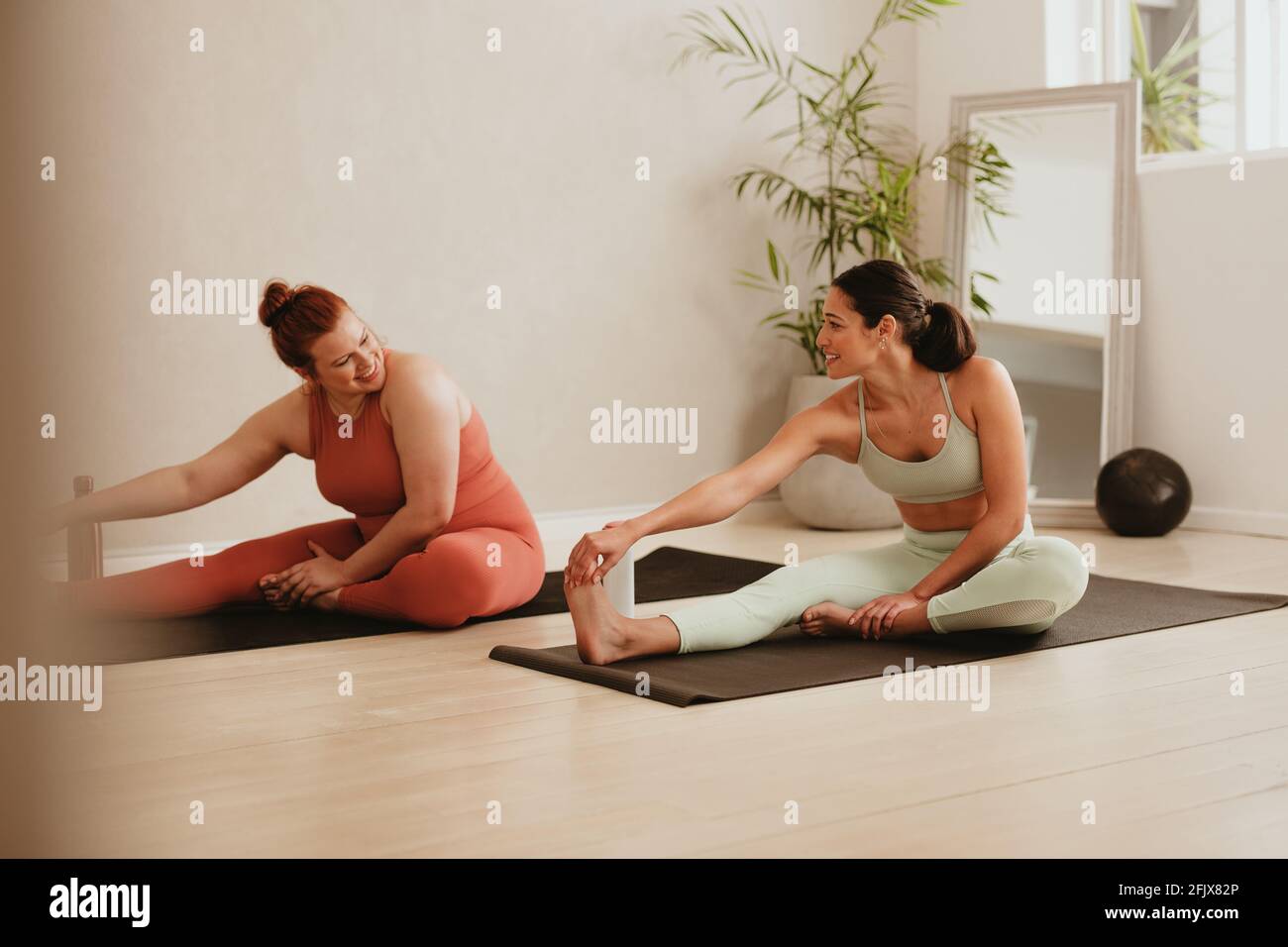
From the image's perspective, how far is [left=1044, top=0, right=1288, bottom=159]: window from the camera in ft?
14.8

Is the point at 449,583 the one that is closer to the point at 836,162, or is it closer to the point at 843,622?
the point at 843,622

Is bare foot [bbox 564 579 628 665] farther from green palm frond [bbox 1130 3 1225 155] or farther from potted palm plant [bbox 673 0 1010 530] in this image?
green palm frond [bbox 1130 3 1225 155]

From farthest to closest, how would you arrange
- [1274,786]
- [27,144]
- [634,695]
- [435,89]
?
[435,89]
[634,695]
[1274,786]
[27,144]

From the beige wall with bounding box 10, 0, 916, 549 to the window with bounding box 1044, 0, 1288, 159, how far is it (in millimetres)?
679

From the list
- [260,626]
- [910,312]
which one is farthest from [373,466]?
[910,312]

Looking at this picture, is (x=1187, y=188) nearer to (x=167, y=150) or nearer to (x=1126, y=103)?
(x=1126, y=103)

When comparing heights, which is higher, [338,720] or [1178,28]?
[1178,28]

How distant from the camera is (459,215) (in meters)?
4.38

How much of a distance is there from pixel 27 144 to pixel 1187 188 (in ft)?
15.6

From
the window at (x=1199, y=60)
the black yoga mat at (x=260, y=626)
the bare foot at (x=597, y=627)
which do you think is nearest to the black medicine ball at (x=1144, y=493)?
the window at (x=1199, y=60)

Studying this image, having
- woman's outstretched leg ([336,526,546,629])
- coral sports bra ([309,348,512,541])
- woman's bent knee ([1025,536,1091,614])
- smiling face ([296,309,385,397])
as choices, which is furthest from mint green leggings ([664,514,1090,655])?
smiling face ([296,309,385,397])

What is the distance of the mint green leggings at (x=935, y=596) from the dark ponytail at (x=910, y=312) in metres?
0.36
